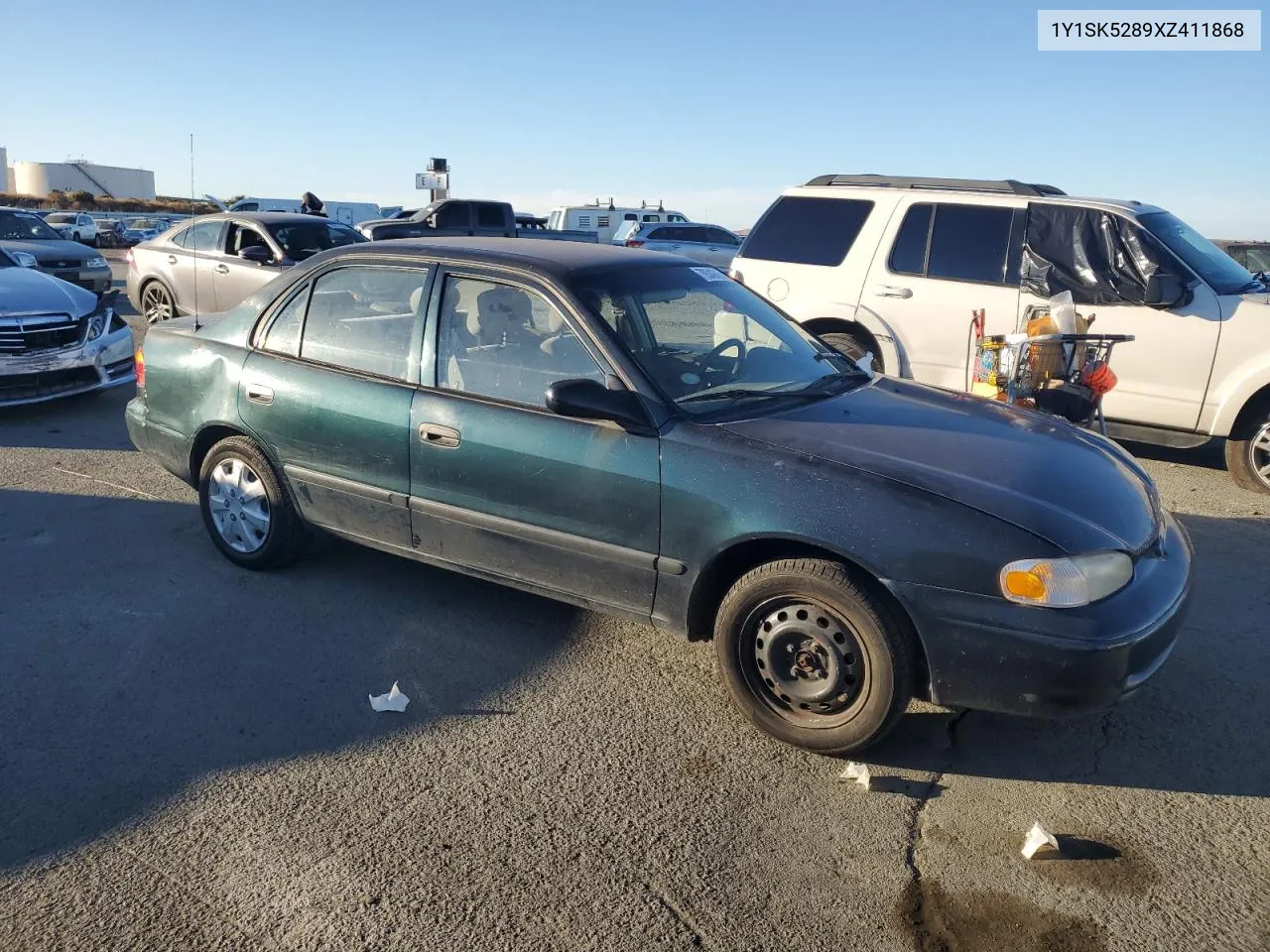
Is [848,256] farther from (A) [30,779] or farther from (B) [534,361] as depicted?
(A) [30,779]

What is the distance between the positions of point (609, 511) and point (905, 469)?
1.08 meters

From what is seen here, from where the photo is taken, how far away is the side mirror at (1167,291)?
6.76 metres

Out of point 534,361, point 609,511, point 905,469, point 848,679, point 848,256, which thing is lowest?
point 848,679

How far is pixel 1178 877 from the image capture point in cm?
290

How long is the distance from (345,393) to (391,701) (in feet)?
4.71

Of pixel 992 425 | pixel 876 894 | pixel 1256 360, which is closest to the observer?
pixel 876 894

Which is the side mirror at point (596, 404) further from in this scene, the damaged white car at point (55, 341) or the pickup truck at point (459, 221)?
the pickup truck at point (459, 221)

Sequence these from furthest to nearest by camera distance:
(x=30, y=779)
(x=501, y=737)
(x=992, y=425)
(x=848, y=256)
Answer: (x=848, y=256), (x=992, y=425), (x=501, y=737), (x=30, y=779)

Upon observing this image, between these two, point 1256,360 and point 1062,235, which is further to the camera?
point 1062,235

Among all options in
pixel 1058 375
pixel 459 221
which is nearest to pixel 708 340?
pixel 1058 375

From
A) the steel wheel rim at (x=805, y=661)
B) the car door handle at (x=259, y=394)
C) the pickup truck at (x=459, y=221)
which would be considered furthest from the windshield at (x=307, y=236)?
the steel wheel rim at (x=805, y=661)

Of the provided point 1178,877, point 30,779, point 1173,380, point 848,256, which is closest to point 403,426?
point 30,779

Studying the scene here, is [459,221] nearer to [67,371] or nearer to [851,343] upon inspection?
[67,371]

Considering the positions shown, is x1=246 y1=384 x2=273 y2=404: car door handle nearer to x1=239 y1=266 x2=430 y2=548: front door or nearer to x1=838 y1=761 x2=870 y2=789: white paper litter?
x1=239 y1=266 x2=430 y2=548: front door
